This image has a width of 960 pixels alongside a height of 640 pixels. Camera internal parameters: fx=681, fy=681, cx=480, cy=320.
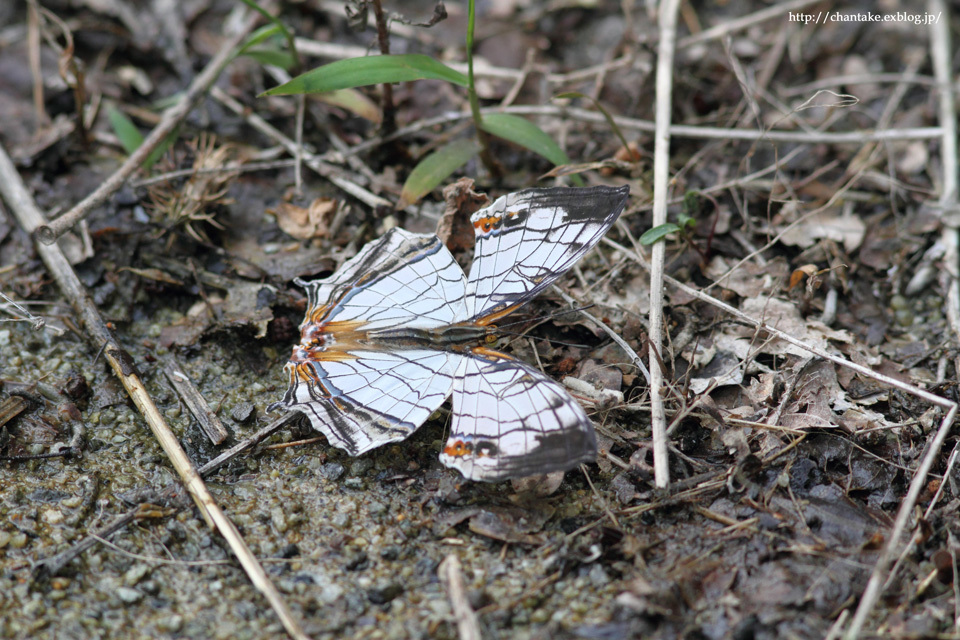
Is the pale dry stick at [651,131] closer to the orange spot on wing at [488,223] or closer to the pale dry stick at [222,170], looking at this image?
the pale dry stick at [222,170]

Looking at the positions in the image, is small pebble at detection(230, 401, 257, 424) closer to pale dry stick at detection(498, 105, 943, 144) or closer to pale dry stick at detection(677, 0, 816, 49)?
pale dry stick at detection(498, 105, 943, 144)

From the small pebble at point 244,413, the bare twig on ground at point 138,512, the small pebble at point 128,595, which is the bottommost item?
the small pebble at point 128,595

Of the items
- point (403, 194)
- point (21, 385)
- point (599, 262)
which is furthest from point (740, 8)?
point (21, 385)

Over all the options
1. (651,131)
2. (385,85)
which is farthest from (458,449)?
(651,131)

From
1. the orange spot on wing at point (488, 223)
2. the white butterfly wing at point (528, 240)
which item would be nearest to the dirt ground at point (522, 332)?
the white butterfly wing at point (528, 240)

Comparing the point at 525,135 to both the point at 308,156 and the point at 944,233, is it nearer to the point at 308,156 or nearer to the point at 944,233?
the point at 308,156

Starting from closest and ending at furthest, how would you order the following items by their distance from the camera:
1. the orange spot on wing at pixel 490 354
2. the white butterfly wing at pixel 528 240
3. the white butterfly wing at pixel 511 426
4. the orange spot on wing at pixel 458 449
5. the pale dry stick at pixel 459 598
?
the pale dry stick at pixel 459 598
the white butterfly wing at pixel 511 426
the orange spot on wing at pixel 458 449
the orange spot on wing at pixel 490 354
the white butterfly wing at pixel 528 240

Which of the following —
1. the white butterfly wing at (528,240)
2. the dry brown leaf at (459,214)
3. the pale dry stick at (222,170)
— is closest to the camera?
the white butterfly wing at (528,240)
